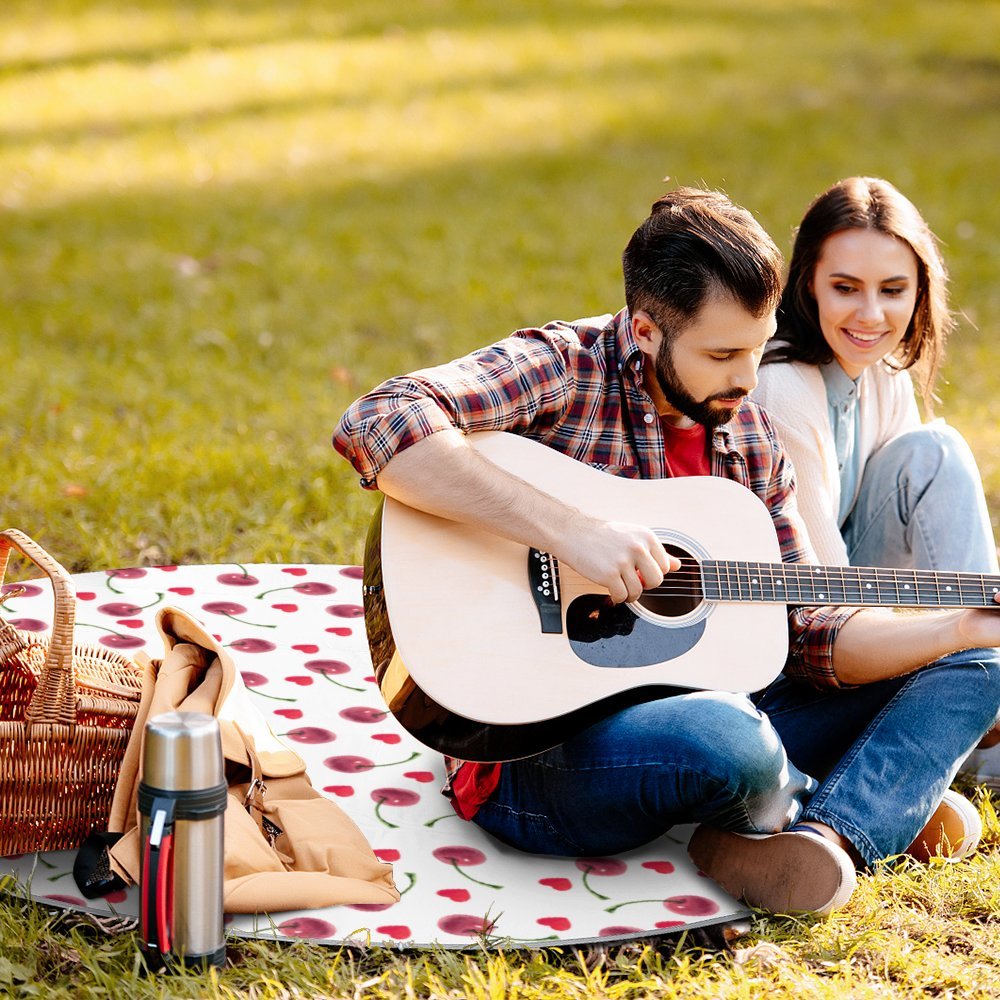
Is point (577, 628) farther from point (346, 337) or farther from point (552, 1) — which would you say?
point (552, 1)

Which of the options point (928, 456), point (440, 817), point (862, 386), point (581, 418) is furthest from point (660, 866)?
point (862, 386)

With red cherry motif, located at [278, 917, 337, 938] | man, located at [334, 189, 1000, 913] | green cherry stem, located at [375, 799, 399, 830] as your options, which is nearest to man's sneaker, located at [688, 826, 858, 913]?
man, located at [334, 189, 1000, 913]

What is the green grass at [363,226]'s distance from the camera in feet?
8.54

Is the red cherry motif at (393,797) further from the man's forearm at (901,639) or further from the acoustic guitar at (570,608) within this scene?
the man's forearm at (901,639)

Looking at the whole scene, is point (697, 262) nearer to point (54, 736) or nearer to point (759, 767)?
point (759, 767)

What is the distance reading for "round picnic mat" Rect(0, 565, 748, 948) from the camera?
2.55 meters

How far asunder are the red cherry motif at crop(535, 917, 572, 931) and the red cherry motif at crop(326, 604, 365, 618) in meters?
1.37

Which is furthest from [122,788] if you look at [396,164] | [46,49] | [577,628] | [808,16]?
[808,16]

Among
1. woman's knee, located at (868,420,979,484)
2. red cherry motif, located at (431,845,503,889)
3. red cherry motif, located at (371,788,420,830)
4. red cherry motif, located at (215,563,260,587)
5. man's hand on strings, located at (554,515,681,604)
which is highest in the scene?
woman's knee, located at (868,420,979,484)

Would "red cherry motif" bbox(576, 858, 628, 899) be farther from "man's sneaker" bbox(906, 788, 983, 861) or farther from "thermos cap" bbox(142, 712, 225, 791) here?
"thermos cap" bbox(142, 712, 225, 791)

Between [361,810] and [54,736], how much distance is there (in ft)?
2.21

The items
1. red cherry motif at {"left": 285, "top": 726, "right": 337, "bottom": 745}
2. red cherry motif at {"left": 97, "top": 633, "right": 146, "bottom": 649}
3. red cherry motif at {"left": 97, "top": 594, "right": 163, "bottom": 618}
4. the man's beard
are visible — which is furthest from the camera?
red cherry motif at {"left": 97, "top": 594, "right": 163, "bottom": 618}

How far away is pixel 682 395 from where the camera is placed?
282 centimetres

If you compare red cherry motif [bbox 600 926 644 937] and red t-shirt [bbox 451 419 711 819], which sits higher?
red t-shirt [bbox 451 419 711 819]
